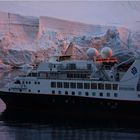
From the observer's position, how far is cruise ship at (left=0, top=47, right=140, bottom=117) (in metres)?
31.8

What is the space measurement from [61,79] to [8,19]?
295ft

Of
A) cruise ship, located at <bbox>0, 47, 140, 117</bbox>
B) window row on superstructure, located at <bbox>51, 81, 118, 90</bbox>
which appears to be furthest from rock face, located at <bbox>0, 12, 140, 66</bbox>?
window row on superstructure, located at <bbox>51, 81, 118, 90</bbox>

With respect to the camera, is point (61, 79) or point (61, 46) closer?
point (61, 79)

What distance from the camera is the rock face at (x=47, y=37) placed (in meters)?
105

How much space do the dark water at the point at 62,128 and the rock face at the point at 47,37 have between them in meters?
66.6

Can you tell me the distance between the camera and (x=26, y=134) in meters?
27.7

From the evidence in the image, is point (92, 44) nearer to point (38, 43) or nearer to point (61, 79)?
point (38, 43)

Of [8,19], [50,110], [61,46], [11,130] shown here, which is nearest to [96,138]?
[11,130]

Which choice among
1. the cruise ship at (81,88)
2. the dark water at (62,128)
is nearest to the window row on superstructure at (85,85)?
the cruise ship at (81,88)

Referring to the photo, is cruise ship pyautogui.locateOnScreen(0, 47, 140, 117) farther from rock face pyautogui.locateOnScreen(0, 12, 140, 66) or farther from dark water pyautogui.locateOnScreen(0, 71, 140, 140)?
rock face pyautogui.locateOnScreen(0, 12, 140, 66)

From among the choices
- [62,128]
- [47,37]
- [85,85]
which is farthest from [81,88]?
[47,37]

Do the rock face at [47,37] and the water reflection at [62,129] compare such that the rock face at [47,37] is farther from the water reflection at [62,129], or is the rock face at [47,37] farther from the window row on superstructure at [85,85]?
the water reflection at [62,129]

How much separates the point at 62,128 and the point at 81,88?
434 centimetres

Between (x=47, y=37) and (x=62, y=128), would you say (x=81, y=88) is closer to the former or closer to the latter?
(x=62, y=128)
